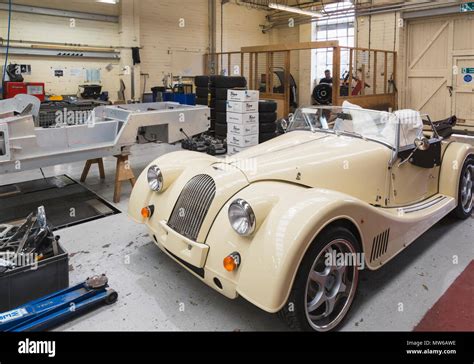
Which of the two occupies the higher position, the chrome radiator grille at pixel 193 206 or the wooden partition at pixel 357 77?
the wooden partition at pixel 357 77

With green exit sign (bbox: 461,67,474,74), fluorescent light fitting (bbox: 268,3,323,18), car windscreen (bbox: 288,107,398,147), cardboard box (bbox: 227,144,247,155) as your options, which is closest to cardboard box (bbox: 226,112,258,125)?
cardboard box (bbox: 227,144,247,155)

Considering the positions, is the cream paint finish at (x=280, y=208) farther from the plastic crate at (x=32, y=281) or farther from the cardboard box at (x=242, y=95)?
the cardboard box at (x=242, y=95)

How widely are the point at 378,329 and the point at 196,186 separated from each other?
1428 mm

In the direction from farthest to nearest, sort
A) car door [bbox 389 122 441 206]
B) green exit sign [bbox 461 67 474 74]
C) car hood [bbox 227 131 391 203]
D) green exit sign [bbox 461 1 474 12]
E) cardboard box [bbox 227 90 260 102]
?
1. green exit sign [bbox 461 67 474 74]
2. green exit sign [bbox 461 1 474 12]
3. cardboard box [bbox 227 90 260 102]
4. car door [bbox 389 122 441 206]
5. car hood [bbox 227 131 391 203]

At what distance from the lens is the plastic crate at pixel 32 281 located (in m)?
2.34

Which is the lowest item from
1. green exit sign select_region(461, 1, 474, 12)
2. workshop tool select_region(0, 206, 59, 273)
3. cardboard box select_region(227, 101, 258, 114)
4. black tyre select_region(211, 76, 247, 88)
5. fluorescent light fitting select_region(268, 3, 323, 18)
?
workshop tool select_region(0, 206, 59, 273)

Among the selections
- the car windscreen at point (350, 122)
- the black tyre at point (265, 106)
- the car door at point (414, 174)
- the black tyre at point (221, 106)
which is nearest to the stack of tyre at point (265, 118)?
the black tyre at point (265, 106)

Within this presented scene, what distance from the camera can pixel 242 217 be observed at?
7.08 feet

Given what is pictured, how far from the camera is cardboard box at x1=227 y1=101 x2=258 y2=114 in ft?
23.1

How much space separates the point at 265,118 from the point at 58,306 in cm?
614

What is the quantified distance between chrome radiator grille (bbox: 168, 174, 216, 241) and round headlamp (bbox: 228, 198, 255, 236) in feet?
1.09

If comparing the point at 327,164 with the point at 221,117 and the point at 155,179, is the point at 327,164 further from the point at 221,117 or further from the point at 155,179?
the point at 221,117

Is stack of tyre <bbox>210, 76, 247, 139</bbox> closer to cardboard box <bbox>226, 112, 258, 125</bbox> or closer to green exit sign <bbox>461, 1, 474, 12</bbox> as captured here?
cardboard box <bbox>226, 112, 258, 125</bbox>

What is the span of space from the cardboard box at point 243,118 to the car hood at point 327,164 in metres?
3.96
